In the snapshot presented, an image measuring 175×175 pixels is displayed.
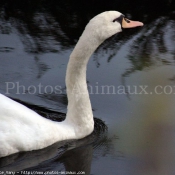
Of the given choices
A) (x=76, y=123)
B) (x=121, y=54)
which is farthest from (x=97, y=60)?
(x=76, y=123)

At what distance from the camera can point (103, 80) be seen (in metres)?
7.03

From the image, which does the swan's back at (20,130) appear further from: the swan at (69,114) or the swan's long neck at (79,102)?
the swan's long neck at (79,102)

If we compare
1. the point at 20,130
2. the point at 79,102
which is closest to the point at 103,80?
the point at 79,102

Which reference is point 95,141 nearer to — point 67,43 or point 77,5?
point 67,43

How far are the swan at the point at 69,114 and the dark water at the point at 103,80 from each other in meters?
0.11

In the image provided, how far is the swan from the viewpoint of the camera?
16.7ft

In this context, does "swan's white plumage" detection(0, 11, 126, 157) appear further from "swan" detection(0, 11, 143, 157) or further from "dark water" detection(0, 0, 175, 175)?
"dark water" detection(0, 0, 175, 175)

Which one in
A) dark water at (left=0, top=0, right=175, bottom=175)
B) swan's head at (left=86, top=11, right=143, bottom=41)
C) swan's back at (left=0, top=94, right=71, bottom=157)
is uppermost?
swan's head at (left=86, top=11, right=143, bottom=41)

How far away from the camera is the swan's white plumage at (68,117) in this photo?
16.7 ft

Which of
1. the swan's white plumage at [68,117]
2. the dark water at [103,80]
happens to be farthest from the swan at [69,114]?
the dark water at [103,80]

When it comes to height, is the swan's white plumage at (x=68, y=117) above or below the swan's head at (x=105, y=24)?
below

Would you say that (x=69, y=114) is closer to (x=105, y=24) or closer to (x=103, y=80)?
(x=105, y=24)

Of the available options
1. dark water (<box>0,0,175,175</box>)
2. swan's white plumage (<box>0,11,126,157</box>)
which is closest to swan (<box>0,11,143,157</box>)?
swan's white plumage (<box>0,11,126,157</box>)

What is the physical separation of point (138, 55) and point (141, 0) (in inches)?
116
